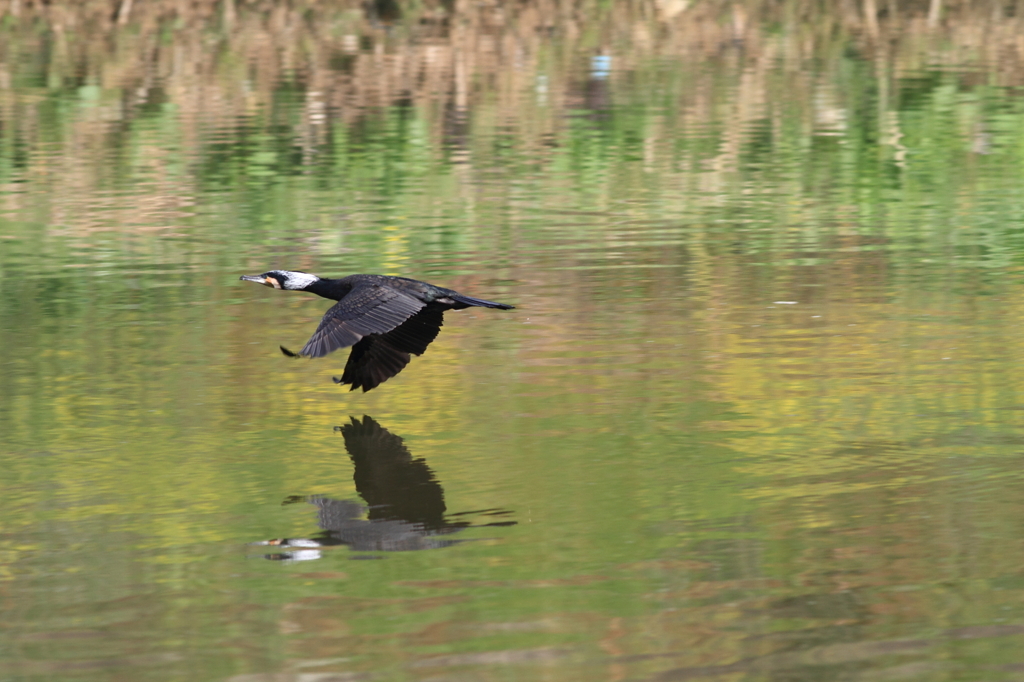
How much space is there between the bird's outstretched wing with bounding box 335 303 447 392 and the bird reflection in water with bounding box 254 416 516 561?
0.87 m

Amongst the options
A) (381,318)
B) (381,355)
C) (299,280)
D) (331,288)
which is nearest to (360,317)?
(381,318)

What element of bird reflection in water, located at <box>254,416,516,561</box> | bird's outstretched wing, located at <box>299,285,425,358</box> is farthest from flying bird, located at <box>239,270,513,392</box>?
bird reflection in water, located at <box>254,416,516,561</box>

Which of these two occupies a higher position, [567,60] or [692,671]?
[567,60]

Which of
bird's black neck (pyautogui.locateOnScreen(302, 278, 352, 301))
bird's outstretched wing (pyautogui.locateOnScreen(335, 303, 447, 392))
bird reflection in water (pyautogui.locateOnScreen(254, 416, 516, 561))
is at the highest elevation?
bird's black neck (pyautogui.locateOnScreen(302, 278, 352, 301))

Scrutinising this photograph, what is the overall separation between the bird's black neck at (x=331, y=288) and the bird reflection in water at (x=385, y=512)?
1.35 metres

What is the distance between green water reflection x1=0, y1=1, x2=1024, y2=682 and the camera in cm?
601

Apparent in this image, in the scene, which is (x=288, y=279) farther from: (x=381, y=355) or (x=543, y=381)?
(x=543, y=381)

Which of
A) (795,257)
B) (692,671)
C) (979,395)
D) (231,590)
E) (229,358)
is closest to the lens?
(692,671)

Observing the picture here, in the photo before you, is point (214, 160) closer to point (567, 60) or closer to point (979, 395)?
point (567, 60)

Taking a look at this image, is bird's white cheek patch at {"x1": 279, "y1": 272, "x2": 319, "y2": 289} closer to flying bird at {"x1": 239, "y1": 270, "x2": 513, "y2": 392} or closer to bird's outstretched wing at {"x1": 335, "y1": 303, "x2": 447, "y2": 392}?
flying bird at {"x1": 239, "y1": 270, "x2": 513, "y2": 392}

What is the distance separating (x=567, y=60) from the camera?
949 inches

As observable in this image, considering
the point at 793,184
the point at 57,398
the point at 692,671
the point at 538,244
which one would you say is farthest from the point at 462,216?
the point at 692,671

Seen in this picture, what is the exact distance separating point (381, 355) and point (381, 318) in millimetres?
899

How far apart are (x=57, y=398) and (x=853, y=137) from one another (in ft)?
34.9
